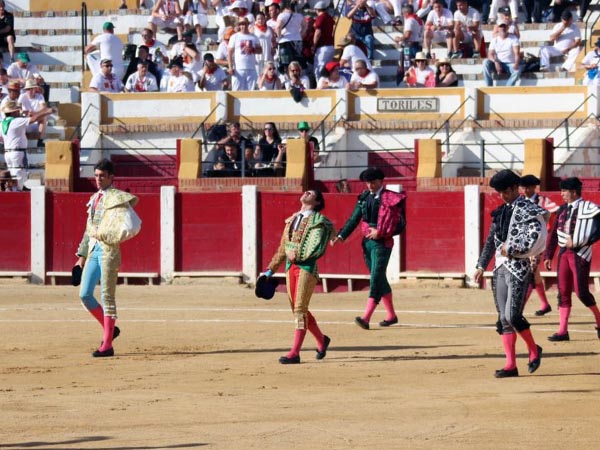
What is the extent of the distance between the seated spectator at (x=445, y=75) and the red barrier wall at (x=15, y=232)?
674 cm

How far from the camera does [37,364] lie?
13.1 meters

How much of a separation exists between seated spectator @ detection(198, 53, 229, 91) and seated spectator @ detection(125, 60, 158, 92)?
84cm

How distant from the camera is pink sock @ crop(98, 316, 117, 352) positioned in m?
13.4

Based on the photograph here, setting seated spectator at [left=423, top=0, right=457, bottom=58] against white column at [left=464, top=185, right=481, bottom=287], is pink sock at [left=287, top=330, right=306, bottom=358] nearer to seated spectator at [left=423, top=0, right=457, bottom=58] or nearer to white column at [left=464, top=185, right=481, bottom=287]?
white column at [left=464, top=185, right=481, bottom=287]

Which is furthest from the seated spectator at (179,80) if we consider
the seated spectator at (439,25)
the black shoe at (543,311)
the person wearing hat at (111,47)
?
the black shoe at (543,311)

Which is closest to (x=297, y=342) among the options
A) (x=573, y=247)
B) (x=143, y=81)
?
(x=573, y=247)

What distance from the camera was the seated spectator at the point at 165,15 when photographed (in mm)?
28078

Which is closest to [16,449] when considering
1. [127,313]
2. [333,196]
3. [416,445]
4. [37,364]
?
[416,445]

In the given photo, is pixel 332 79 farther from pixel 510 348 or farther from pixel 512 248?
pixel 512 248

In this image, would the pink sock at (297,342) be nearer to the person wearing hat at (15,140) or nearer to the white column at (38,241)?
the white column at (38,241)

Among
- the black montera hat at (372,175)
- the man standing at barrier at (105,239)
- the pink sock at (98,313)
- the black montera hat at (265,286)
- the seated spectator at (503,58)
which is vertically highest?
the seated spectator at (503,58)

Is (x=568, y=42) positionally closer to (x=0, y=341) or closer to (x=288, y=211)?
(x=288, y=211)

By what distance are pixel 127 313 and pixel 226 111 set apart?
7.82m

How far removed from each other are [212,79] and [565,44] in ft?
18.7
